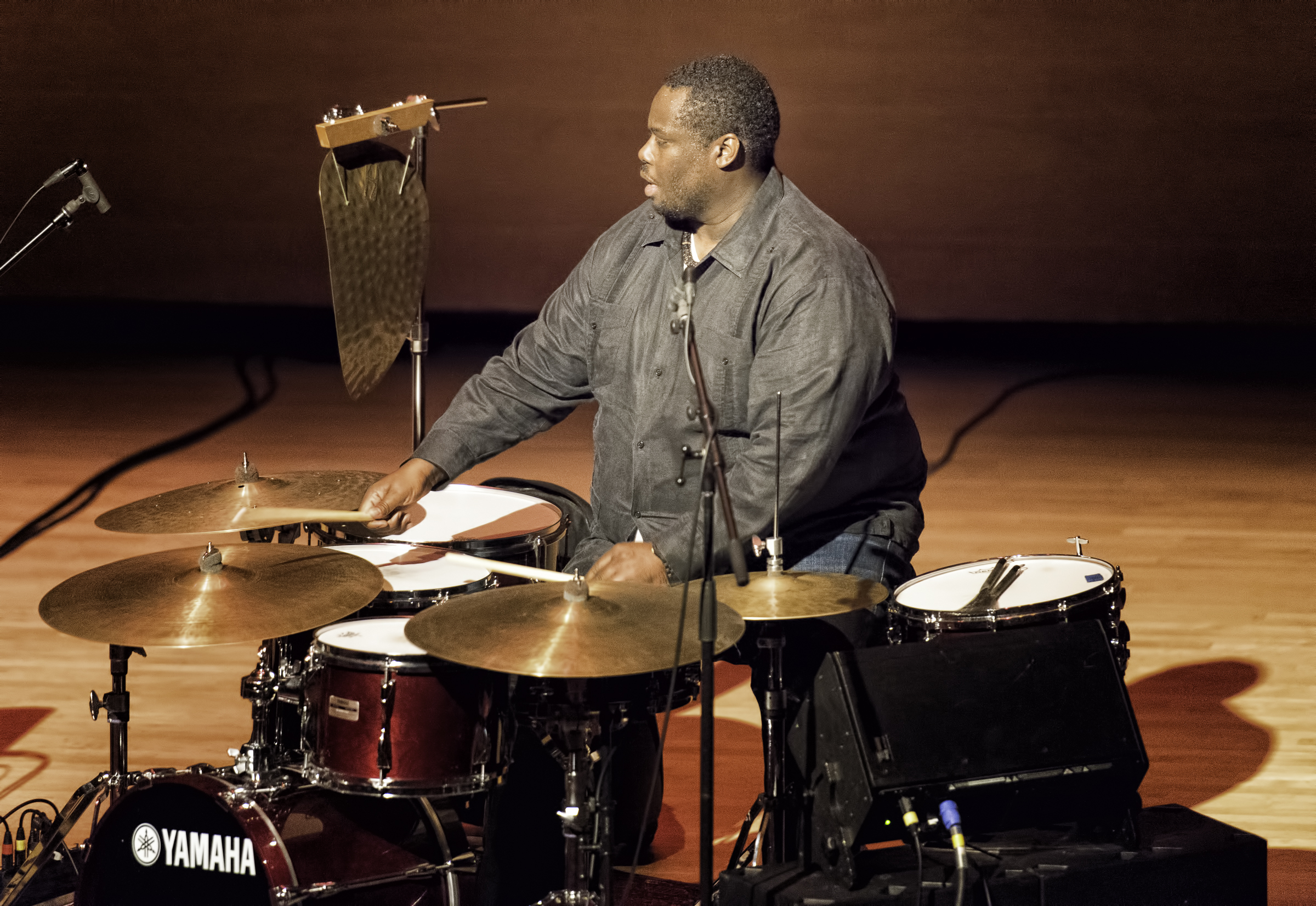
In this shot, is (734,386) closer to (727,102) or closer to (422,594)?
(727,102)

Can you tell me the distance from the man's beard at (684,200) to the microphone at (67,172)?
3.32ft

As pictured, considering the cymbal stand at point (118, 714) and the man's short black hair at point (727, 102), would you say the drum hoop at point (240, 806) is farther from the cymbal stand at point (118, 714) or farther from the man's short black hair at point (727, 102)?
the man's short black hair at point (727, 102)

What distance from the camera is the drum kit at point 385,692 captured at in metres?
2.25

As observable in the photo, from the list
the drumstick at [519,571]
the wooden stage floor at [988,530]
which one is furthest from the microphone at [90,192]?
the wooden stage floor at [988,530]

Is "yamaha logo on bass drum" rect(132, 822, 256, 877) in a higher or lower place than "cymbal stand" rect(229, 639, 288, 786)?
lower

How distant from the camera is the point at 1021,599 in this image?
2652 mm

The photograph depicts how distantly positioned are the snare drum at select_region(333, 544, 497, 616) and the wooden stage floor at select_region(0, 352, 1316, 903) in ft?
2.45

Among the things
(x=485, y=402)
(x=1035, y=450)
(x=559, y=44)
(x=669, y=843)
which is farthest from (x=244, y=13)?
(x=669, y=843)

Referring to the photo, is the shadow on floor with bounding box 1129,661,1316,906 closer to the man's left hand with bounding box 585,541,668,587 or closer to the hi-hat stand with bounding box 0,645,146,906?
the man's left hand with bounding box 585,541,668,587

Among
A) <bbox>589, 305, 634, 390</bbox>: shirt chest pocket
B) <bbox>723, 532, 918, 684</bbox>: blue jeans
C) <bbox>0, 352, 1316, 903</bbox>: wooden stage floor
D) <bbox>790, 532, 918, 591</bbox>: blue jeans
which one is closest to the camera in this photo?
<bbox>723, 532, 918, 684</bbox>: blue jeans

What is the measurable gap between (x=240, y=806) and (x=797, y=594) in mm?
909

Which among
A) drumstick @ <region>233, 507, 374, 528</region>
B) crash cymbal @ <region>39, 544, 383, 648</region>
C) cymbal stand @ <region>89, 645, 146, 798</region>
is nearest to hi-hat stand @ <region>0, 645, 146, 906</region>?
cymbal stand @ <region>89, 645, 146, 798</region>

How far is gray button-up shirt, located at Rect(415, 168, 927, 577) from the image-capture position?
2.70 metres

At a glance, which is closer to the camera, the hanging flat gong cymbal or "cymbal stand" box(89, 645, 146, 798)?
"cymbal stand" box(89, 645, 146, 798)
